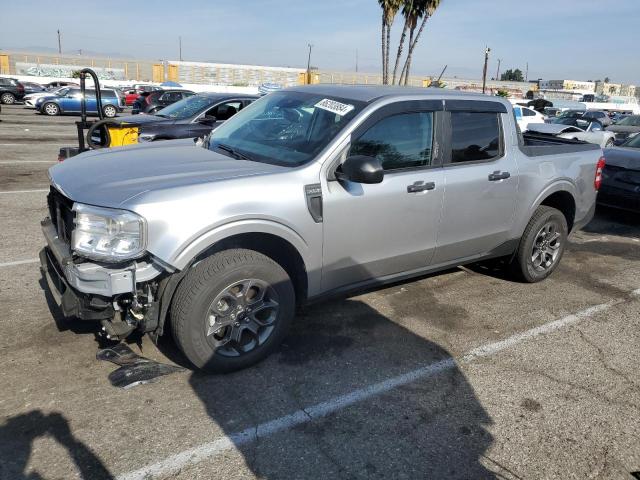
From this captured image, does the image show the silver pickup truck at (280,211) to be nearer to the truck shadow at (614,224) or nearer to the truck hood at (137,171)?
the truck hood at (137,171)

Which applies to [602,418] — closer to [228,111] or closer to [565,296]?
[565,296]

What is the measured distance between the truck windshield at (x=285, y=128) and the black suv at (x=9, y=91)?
3289cm

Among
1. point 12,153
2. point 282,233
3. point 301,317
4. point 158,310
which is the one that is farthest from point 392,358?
point 12,153

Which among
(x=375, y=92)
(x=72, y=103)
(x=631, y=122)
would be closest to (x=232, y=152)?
(x=375, y=92)

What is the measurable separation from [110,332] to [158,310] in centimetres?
32

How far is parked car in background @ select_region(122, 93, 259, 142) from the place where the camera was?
8.98 m

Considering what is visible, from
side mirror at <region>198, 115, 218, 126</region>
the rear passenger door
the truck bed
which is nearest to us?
the rear passenger door

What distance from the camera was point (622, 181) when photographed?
7.90m

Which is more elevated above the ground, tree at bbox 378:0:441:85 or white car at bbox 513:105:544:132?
tree at bbox 378:0:441:85

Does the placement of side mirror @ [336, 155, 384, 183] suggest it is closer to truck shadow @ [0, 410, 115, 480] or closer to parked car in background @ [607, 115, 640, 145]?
truck shadow @ [0, 410, 115, 480]

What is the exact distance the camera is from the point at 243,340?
11.5 feet

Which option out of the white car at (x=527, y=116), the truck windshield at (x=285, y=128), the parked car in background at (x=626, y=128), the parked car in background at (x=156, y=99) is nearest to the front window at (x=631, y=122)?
the parked car in background at (x=626, y=128)

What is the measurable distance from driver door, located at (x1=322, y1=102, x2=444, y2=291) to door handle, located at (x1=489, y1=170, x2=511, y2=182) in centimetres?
62

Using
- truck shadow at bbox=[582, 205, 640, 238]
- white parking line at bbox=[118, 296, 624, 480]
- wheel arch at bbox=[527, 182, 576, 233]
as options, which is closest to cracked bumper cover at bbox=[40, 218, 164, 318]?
white parking line at bbox=[118, 296, 624, 480]
